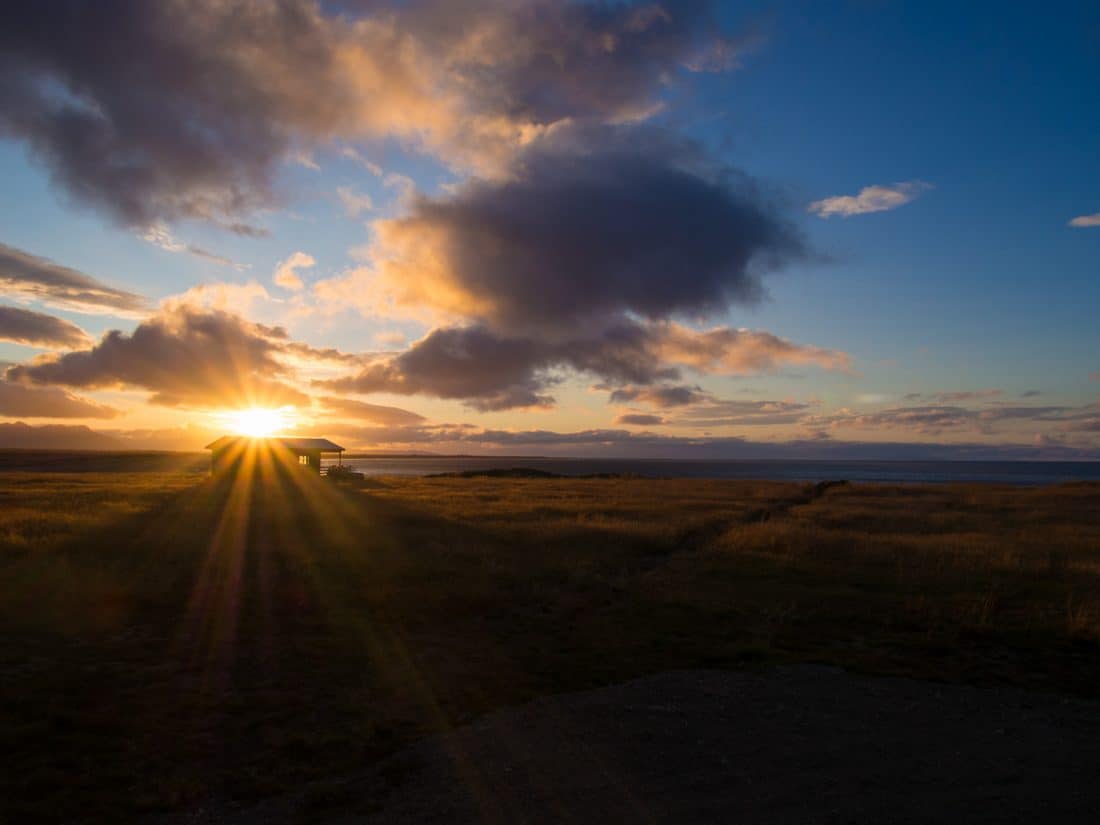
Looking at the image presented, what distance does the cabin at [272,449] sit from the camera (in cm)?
5747

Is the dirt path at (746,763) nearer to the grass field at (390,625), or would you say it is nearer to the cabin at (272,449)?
the grass field at (390,625)

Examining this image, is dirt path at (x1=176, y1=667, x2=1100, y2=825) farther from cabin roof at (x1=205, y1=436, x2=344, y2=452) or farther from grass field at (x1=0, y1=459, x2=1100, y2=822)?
cabin roof at (x1=205, y1=436, x2=344, y2=452)

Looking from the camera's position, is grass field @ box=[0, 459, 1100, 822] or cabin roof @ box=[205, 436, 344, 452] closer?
grass field @ box=[0, 459, 1100, 822]

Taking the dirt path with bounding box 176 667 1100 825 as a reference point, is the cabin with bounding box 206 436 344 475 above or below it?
above

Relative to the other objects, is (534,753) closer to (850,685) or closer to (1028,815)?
(1028,815)

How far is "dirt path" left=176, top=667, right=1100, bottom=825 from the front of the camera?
18.6ft

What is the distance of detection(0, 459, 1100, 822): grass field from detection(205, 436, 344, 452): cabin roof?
32.8 m

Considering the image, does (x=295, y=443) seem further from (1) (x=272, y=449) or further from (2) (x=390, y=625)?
(2) (x=390, y=625)

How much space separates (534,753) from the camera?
22.6ft

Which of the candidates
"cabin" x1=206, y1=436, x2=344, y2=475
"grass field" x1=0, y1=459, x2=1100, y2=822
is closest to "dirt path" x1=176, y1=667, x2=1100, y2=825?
"grass field" x1=0, y1=459, x2=1100, y2=822

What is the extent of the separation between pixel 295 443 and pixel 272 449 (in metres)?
2.85

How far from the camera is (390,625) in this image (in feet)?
41.1

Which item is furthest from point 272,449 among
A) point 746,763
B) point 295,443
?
point 746,763

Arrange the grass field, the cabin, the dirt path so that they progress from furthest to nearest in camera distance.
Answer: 1. the cabin
2. the grass field
3. the dirt path
